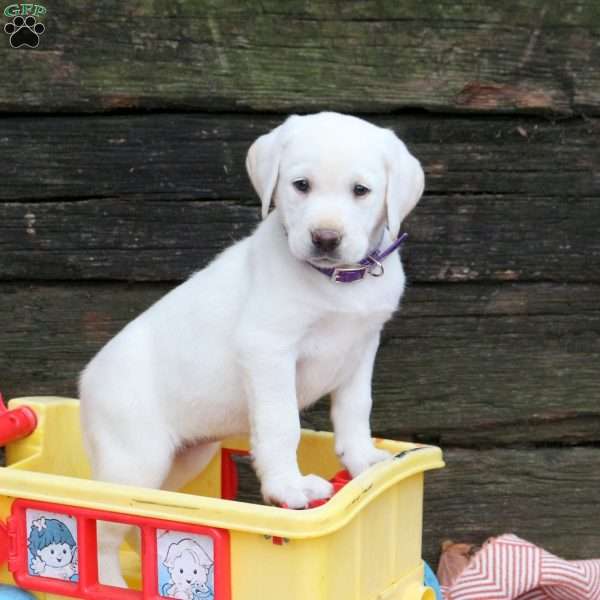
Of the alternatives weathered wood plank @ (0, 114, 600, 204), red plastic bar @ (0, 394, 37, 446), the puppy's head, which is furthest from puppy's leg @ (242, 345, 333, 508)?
weathered wood plank @ (0, 114, 600, 204)

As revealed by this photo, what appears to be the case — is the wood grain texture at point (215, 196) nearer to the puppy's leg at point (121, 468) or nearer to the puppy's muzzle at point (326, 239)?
the puppy's leg at point (121, 468)

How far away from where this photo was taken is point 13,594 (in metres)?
2.09

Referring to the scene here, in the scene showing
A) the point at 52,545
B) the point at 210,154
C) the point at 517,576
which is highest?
the point at 210,154

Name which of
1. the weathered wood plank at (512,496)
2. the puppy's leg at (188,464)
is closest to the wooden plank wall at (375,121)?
the weathered wood plank at (512,496)

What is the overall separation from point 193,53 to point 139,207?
1.35 feet

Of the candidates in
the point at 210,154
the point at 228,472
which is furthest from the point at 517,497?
the point at 210,154

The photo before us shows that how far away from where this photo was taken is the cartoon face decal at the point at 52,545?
204cm

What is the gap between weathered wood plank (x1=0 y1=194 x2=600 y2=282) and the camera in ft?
9.26

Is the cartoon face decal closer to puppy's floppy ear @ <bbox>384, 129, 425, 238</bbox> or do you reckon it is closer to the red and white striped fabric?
puppy's floppy ear @ <bbox>384, 129, 425, 238</bbox>

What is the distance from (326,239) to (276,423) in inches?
14.9

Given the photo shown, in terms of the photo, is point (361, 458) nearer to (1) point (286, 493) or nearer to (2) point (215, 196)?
(1) point (286, 493)

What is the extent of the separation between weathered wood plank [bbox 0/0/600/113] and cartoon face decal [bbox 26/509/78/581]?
1.14 meters

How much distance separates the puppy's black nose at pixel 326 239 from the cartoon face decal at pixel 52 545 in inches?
26.9

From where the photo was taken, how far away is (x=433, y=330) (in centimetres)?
293
